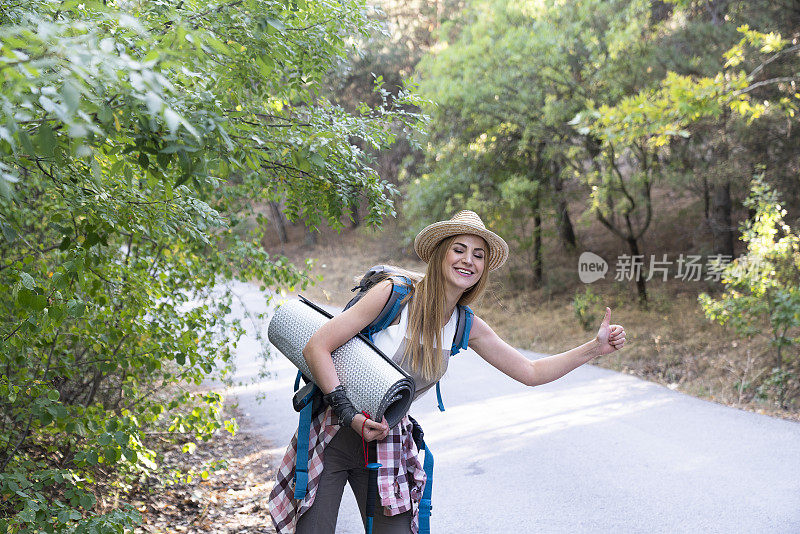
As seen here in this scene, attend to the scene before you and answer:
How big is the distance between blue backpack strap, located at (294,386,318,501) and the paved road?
8.72 ft

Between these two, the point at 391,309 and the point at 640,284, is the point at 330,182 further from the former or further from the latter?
the point at 640,284

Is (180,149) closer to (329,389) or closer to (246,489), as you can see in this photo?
(329,389)

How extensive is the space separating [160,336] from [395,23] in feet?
79.6

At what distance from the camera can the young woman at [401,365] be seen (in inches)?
112

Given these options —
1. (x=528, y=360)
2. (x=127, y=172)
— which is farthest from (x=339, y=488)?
(x=127, y=172)

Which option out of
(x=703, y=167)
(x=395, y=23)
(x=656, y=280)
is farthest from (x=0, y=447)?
(x=395, y=23)

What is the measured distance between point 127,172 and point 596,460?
538 cm

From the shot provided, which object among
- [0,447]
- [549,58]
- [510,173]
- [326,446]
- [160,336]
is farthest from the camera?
[510,173]

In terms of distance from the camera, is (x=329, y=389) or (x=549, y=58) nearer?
(x=329, y=389)

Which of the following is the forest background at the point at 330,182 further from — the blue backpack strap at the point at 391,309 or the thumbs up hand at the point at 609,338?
the thumbs up hand at the point at 609,338

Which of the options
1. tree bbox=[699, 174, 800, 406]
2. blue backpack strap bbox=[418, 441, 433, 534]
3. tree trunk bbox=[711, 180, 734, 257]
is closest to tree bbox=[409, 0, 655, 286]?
tree trunk bbox=[711, 180, 734, 257]

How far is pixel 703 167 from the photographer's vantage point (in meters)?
15.5

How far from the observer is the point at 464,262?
3.02 metres

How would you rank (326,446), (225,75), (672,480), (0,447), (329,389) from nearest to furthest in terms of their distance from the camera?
1. (329,389)
2. (326,446)
3. (225,75)
4. (0,447)
5. (672,480)
